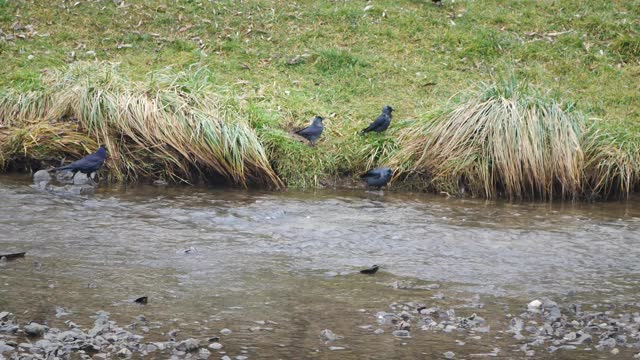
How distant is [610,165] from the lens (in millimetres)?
10031

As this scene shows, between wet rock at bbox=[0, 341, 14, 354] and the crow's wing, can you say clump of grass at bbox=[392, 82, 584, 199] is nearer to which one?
the crow's wing

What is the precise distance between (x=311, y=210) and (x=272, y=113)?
7.61 feet

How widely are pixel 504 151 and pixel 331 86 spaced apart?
3.32 metres

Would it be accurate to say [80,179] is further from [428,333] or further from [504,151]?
[428,333]

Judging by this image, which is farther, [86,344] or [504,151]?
[504,151]

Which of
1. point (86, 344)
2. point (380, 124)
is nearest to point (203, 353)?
point (86, 344)

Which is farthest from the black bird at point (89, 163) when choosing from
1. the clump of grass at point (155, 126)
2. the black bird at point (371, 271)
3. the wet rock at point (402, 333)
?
the wet rock at point (402, 333)

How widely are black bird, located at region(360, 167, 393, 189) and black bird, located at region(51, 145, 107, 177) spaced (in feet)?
8.97

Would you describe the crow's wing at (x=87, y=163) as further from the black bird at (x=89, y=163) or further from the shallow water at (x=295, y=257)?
the shallow water at (x=295, y=257)

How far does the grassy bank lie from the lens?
10.0 metres

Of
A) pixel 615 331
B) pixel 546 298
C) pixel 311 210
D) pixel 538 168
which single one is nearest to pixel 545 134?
pixel 538 168

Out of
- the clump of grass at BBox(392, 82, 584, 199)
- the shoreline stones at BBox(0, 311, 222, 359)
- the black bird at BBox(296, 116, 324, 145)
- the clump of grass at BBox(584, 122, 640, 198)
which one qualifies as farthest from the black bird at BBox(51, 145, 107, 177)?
the clump of grass at BBox(584, 122, 640, 198)

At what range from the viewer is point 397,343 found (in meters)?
5.51

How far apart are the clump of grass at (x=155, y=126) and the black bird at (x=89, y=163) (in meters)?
0.43
